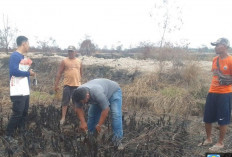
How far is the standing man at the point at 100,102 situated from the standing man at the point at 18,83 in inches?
45.8

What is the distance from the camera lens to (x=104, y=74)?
1159cm

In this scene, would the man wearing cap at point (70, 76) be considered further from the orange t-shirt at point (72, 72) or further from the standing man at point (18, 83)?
the standing man at point (18, 83)

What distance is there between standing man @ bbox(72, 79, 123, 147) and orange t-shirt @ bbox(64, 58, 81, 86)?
58.9 inches

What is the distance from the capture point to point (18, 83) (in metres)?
4.26

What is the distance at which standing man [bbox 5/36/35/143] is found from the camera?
4164mm

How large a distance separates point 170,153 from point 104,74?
25.7ft

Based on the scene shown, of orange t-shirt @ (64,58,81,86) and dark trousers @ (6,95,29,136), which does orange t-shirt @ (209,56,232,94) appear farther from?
dark trousers @ (6,95,29,136)

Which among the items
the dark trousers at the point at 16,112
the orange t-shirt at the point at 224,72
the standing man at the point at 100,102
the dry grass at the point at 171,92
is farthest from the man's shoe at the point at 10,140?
the dry grass at the point at 171,92

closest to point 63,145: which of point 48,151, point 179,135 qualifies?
point 48,151

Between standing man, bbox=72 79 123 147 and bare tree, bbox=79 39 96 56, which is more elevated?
bare tree, bbox=79 39 96 56

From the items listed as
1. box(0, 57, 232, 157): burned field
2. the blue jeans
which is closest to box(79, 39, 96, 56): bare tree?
box(0, 57, 232, 157): burned field

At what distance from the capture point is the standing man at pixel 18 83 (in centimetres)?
416

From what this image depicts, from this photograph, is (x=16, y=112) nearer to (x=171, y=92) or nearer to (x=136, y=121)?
(x=136, y=121)

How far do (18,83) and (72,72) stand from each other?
1403mm
